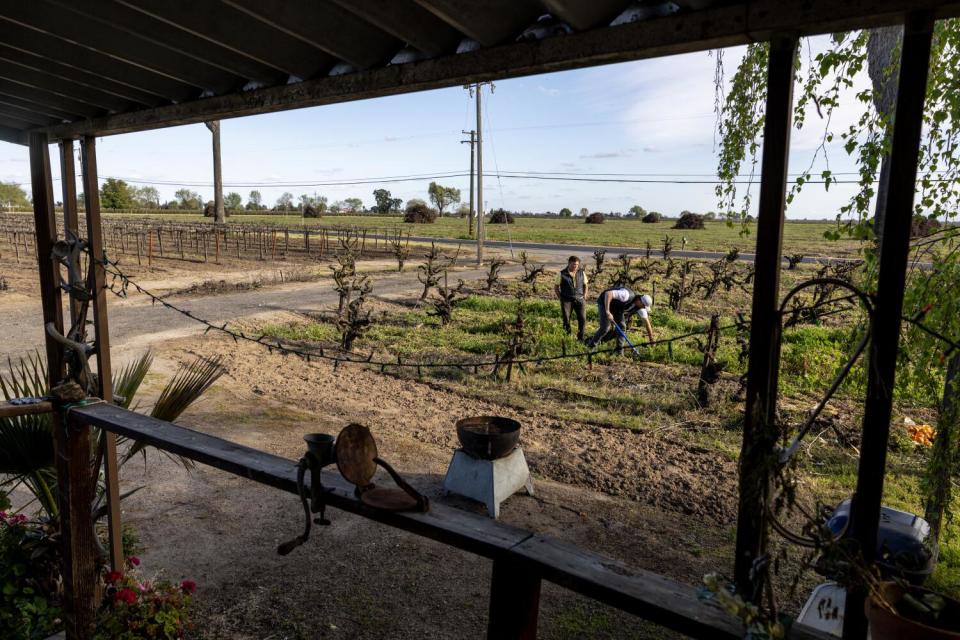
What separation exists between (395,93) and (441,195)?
108 m

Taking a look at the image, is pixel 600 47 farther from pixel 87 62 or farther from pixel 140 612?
pixel 140 612

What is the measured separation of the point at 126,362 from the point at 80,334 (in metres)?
6.55

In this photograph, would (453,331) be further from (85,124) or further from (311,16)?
(311,16)

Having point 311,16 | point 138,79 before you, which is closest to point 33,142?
point 138,79

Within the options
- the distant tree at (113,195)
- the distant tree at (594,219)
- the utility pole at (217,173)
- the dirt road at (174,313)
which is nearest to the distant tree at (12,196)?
the distant tree at (113,195)

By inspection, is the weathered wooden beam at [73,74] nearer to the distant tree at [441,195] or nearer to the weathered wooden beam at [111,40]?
the weathered wooden beam at [111,40]

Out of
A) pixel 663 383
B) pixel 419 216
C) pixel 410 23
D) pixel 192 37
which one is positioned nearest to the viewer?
pixel 410 23

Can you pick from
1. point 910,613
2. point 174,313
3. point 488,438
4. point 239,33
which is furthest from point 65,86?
point 174,313

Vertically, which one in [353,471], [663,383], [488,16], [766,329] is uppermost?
[488,16]

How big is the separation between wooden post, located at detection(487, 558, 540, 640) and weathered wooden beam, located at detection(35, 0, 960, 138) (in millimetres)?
1426

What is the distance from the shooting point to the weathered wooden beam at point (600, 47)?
54.9 inches

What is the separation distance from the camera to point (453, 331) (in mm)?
12227

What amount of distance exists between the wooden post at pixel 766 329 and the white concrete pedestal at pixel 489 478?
356 centimetres

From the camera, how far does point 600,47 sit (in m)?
1.76
